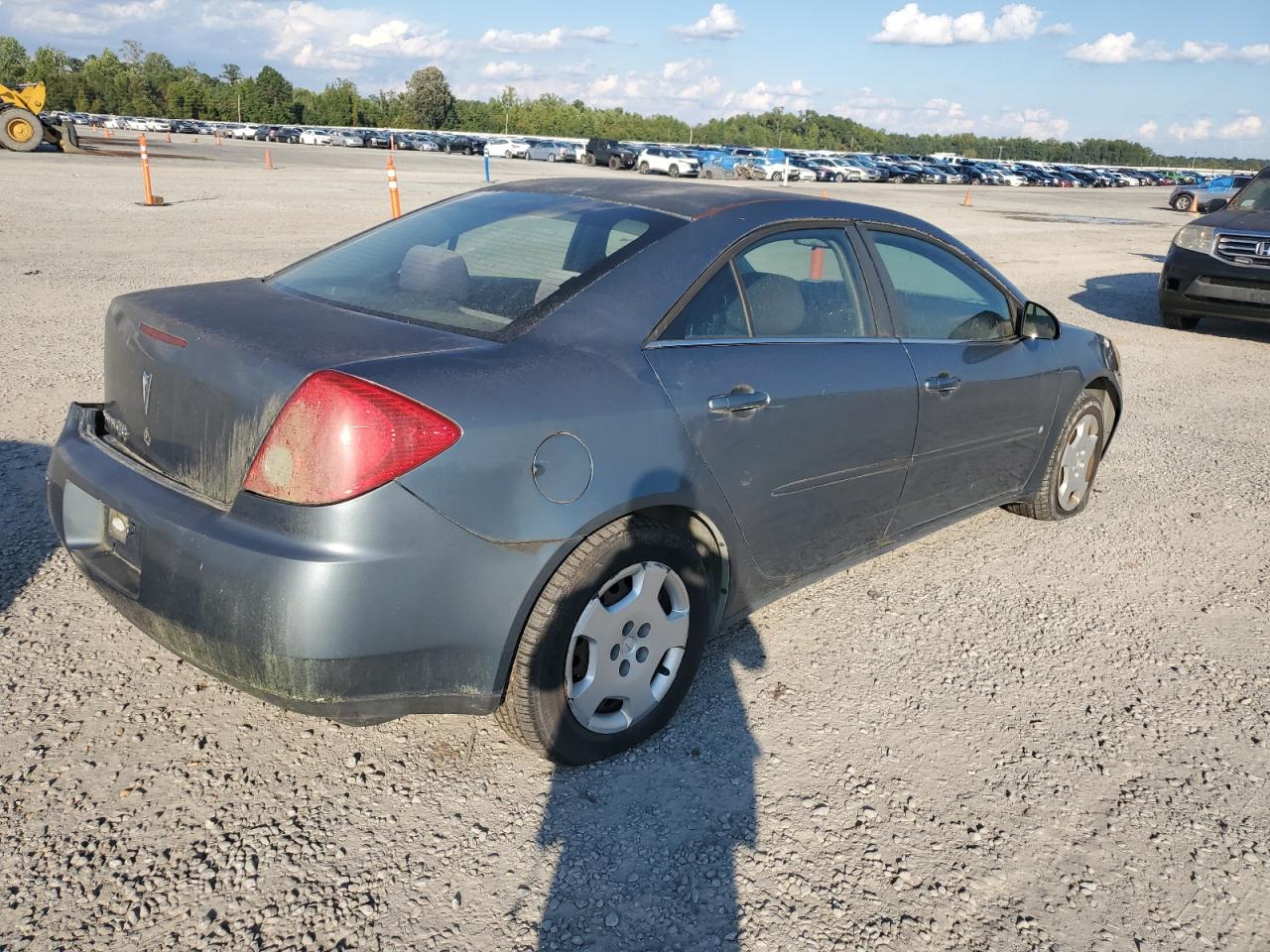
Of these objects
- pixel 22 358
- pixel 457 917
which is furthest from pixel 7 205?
pixel 457 917

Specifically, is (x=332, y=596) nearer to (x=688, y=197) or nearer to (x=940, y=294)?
(x=688, y=197)

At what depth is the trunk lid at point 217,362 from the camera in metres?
2.42

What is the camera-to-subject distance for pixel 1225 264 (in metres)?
10.3

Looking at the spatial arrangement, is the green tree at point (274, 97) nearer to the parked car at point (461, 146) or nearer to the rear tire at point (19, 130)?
the parked car at point (461, 146)

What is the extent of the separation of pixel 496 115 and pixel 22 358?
118234 mm

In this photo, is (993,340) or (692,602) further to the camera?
(993,340)

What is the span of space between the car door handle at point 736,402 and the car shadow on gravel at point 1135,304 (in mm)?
9404

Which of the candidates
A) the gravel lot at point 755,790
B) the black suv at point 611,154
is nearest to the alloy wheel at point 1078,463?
the gravel lot at point 755,790

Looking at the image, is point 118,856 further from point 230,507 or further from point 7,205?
point 7,205

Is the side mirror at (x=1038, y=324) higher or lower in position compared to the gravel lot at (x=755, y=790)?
higher

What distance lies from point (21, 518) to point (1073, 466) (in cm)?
488

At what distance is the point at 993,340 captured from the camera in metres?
4.25

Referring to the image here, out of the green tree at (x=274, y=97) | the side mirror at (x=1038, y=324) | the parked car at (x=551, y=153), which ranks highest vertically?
the green tree at (x=274, y=97)

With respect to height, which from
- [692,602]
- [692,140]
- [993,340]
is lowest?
[692,602]
